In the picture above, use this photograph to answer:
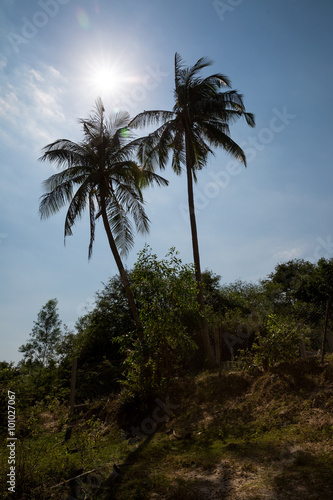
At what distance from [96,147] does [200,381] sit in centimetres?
978

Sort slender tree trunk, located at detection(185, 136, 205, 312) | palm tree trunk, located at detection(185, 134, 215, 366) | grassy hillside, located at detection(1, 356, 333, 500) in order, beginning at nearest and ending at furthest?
1. grassy hillside, located at detection(1, 356, 333, 500)
2. palm tree trunk, located at detection(185, 134, 215, 366)
3. slender tree trunk, located at detection(185, 136, 205, 312)

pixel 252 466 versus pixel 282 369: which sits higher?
pixel 282 369

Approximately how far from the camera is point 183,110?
41.3 feet

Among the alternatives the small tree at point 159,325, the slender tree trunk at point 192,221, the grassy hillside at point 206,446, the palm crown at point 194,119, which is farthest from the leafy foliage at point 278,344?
the palm crown at point 194,119

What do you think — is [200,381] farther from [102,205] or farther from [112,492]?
[102,205]

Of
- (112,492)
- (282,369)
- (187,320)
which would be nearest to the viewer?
(112,492)

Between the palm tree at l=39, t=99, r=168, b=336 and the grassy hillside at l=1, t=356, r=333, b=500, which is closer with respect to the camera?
the grassy hillside at l=1, t=356, r=333, b=500

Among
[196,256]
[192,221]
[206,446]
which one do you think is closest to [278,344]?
[206,446]

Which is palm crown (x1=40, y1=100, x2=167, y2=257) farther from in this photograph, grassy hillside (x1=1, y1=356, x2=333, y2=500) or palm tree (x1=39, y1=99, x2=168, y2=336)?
grassy hillside (x1=1, y1=356, x2=333, y2=500)

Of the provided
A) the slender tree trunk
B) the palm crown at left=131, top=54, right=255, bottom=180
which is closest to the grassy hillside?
the slender tree trunk

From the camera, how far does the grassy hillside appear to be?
135 inches

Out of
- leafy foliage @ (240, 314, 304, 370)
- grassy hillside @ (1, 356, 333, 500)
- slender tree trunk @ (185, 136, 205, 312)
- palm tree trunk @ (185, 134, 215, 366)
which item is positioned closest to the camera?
grassy hillside @ (1, 356, 333, 500)

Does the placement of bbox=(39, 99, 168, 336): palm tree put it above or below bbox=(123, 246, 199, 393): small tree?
above

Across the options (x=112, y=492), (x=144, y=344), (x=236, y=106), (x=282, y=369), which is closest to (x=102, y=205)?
(x=144, y=344)
